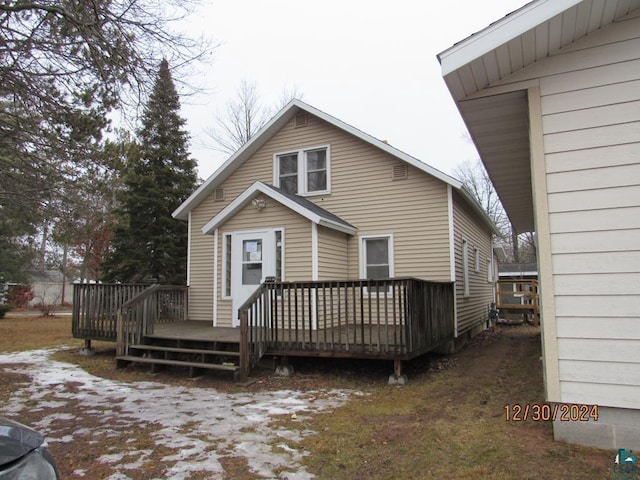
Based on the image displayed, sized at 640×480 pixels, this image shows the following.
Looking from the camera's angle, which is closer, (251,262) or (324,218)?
(324,218)

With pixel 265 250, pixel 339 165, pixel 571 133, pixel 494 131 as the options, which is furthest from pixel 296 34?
pixel 571 133

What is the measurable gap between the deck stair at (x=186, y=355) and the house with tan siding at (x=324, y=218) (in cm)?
173

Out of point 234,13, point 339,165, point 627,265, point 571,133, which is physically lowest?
point 627,265

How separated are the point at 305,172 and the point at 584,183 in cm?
804

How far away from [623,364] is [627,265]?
86cm

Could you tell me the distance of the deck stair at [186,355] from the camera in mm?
7523

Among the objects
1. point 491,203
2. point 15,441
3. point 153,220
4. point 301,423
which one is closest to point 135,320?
point 301,423

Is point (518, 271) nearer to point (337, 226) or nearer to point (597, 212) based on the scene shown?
point (337, 226)

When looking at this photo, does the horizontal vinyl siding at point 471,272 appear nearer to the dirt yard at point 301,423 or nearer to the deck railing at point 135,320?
the dirt yard at point 301,423

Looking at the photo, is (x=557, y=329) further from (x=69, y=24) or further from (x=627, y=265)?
(x=69, y=24)

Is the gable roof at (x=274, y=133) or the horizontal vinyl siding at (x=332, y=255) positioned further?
the gable roof at (x=274, y=133)

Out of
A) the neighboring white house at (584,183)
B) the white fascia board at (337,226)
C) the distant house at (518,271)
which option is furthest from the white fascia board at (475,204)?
the distant house at (518,271)

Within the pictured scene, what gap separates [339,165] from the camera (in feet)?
36.3

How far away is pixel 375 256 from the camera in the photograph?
10672mm
